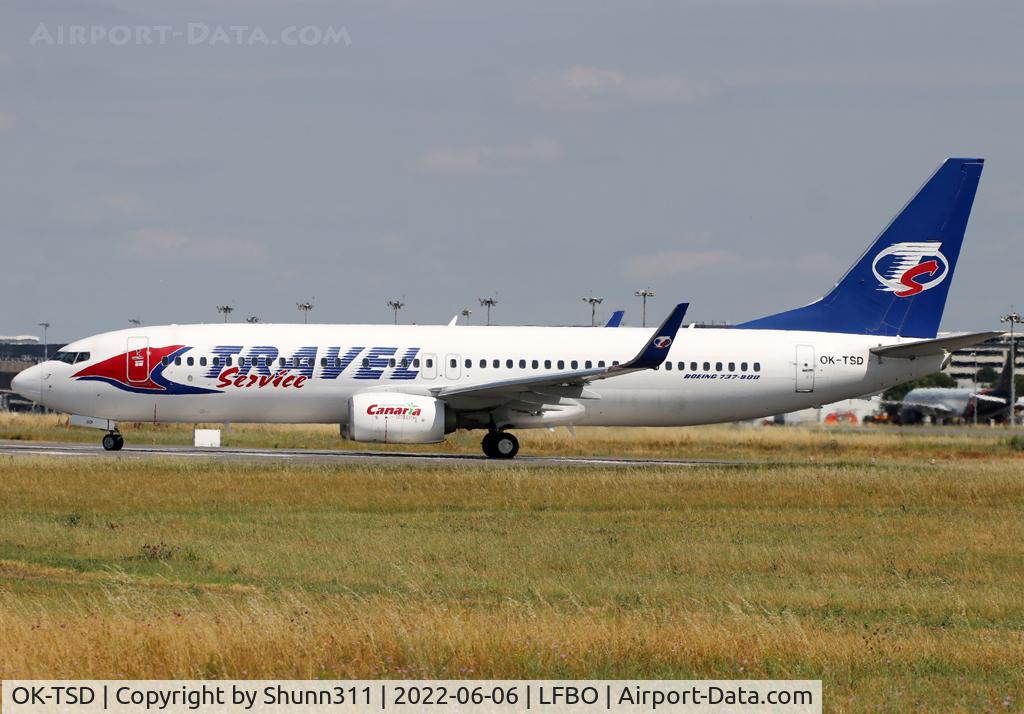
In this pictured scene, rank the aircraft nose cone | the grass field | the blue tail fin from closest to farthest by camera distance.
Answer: the grass field
the aircraft nose cone
the blue tail fin

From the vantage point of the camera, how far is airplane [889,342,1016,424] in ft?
359

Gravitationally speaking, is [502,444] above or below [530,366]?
below

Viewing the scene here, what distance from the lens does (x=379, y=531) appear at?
23.5m

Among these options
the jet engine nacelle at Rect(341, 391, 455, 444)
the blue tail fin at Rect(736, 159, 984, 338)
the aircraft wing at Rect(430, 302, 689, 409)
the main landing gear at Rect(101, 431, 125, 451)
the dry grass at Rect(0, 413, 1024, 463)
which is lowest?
the dry grass at Rect(0, 413, 1024, 463)

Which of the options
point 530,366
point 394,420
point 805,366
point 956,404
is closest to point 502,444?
point 530,366

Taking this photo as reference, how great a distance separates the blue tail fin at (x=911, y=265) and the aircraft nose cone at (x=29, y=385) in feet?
78.9

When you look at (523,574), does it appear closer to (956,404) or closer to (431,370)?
(431,370)

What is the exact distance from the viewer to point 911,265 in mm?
43875

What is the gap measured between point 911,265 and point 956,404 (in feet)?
257

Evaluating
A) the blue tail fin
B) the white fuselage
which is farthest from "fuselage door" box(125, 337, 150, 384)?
the blue tail fin

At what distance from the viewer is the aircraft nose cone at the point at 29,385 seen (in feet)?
136

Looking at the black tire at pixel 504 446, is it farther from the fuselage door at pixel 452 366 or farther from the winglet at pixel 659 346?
the winglet at pixel 659 346

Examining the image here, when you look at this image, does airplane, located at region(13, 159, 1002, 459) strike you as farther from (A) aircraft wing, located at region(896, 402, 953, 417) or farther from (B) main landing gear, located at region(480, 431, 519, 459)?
(A) aircraft wing, located at region(896, 402, 953, 417)

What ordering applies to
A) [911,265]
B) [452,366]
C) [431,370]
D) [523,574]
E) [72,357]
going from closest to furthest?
[523,574] → [431,370] → [452,366] → [72,357] → [911,265]
